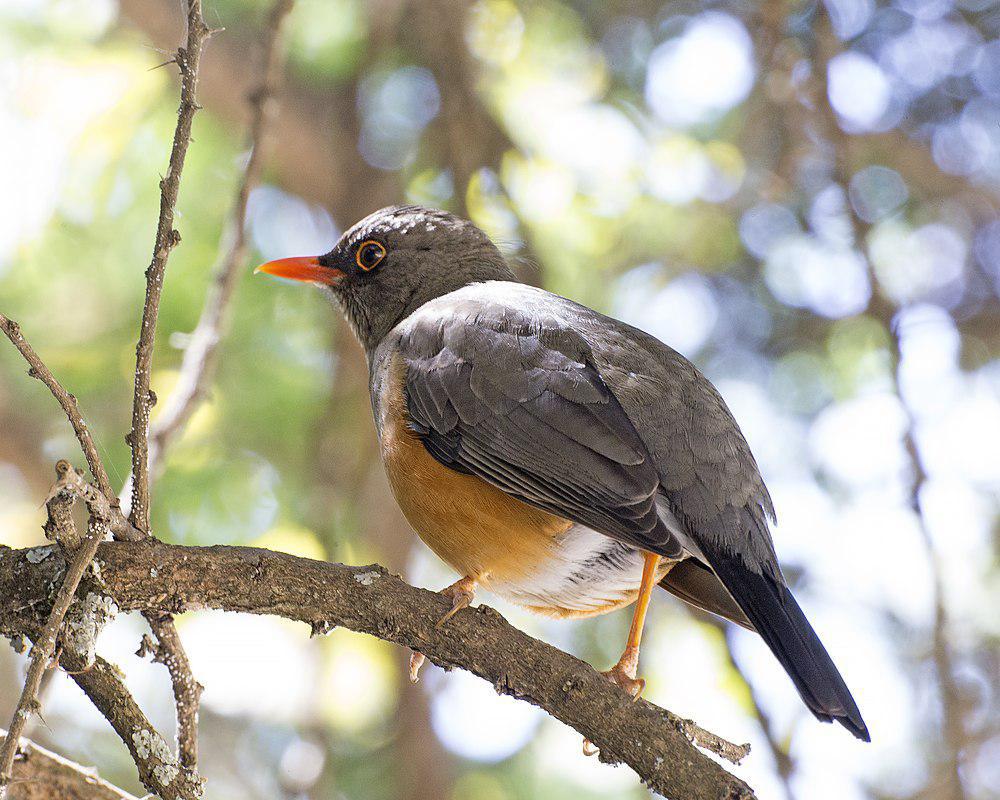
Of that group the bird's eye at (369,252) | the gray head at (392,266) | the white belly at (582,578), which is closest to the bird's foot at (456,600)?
the white belly at (582,578)

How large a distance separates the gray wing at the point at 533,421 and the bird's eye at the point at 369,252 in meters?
0.94

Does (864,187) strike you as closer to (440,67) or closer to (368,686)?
(440,67)

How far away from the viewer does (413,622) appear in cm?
299

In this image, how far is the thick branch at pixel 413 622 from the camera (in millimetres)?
2771

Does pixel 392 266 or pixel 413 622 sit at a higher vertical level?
pixel 392 266

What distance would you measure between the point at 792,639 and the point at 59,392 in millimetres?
2090

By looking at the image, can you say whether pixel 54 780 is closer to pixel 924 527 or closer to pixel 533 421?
pixel 533 421

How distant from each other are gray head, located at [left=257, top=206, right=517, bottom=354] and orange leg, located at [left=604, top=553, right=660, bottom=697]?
5.87 feet

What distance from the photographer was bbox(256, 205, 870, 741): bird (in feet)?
10.7

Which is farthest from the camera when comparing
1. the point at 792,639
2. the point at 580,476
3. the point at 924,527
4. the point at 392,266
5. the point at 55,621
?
the point at 392,266

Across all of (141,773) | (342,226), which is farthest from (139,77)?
(141,773)

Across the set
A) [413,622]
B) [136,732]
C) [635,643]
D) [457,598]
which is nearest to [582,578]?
[635,643]

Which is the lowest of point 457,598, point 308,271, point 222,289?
point 457,598

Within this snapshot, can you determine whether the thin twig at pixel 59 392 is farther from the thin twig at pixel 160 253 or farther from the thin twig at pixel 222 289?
the thin twig at pixel 222 289
